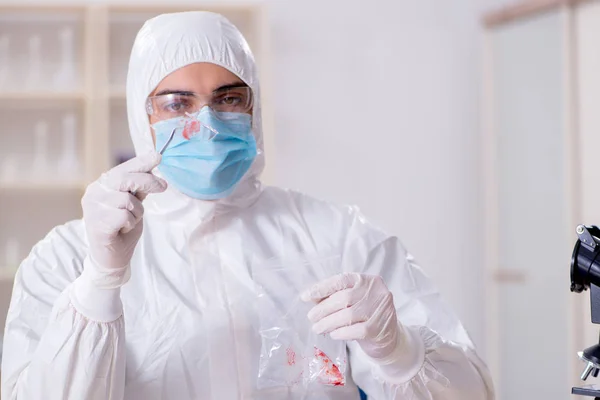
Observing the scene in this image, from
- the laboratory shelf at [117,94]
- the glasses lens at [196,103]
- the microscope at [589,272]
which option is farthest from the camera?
the laboratory shelf at [117,94]

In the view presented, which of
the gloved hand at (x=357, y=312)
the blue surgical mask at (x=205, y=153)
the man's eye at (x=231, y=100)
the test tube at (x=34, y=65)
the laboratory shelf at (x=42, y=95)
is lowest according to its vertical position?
the gloved hand at (x=357, y=312)

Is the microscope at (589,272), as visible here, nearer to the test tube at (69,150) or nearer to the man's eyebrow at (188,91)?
the man's eyebrow at (188,91)

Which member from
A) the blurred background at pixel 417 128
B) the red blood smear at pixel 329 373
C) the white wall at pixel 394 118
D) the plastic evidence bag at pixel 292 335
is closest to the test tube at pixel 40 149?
the blurred background at pixel 417 128

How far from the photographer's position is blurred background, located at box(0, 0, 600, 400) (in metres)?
3.25

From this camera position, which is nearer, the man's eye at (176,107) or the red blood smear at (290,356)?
the red blood smear at (290,356)

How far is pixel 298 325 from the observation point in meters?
1.46

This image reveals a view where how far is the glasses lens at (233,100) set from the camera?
5.14ft

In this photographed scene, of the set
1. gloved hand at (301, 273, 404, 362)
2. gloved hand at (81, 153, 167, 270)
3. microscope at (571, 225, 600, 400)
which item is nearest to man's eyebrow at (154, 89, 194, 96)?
gloved hand at (81, 153, 167, 270)

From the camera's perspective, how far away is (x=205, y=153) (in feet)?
4.92

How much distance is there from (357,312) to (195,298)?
375mm

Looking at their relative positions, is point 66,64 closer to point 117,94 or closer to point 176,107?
point 117,94

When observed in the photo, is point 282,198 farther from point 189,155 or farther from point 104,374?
point 104,374

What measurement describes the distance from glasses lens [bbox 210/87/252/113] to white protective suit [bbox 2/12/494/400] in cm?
4

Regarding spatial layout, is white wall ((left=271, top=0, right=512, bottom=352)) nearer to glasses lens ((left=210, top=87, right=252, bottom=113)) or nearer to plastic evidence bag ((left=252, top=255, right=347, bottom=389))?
glasses lens ((left=210, top=87, right=252, bottom=113))
